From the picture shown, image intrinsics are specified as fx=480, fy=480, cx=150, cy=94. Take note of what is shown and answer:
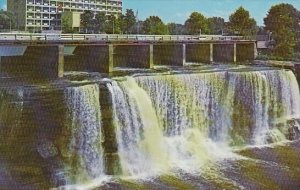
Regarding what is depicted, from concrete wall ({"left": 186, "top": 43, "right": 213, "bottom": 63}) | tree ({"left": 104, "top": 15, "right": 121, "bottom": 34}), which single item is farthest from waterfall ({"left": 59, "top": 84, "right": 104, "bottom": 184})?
tree ({"left": 104, "top": 15, "right": 121, "bottom": 34})

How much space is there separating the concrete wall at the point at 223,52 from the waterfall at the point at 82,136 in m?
20.3

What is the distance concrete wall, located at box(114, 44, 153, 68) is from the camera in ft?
108

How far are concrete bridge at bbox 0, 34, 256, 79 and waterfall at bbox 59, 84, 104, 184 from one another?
16.8 feet

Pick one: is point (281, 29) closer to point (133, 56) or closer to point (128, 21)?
point (128, 21)

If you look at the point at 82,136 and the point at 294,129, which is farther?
the point at 294,129

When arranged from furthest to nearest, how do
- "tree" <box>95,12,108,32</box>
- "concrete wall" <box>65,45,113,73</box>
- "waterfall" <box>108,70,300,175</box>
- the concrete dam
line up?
"tree" <box>95,12,108,32</box> < "concrete wall" <box>65,45,113,73</box> < "waterfall" <box>108,70,300,175</box> < the concrete dam

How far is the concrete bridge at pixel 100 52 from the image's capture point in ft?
87.9

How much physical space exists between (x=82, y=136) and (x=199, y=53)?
19.9m

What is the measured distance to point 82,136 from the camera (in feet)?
71.9

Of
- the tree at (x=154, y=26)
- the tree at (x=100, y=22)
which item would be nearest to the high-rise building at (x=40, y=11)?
the tree at (x=100, y=22)

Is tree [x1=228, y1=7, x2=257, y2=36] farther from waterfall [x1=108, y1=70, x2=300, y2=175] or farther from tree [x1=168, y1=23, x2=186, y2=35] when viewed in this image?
waterfall [x1=108, y1=70, x2=300, y2=175]

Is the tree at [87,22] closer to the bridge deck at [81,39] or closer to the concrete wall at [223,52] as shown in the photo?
the concrete wall at [223,52]

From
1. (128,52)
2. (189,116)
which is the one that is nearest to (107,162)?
(189,116)

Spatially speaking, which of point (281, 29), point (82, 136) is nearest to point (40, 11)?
point (281, 29)
